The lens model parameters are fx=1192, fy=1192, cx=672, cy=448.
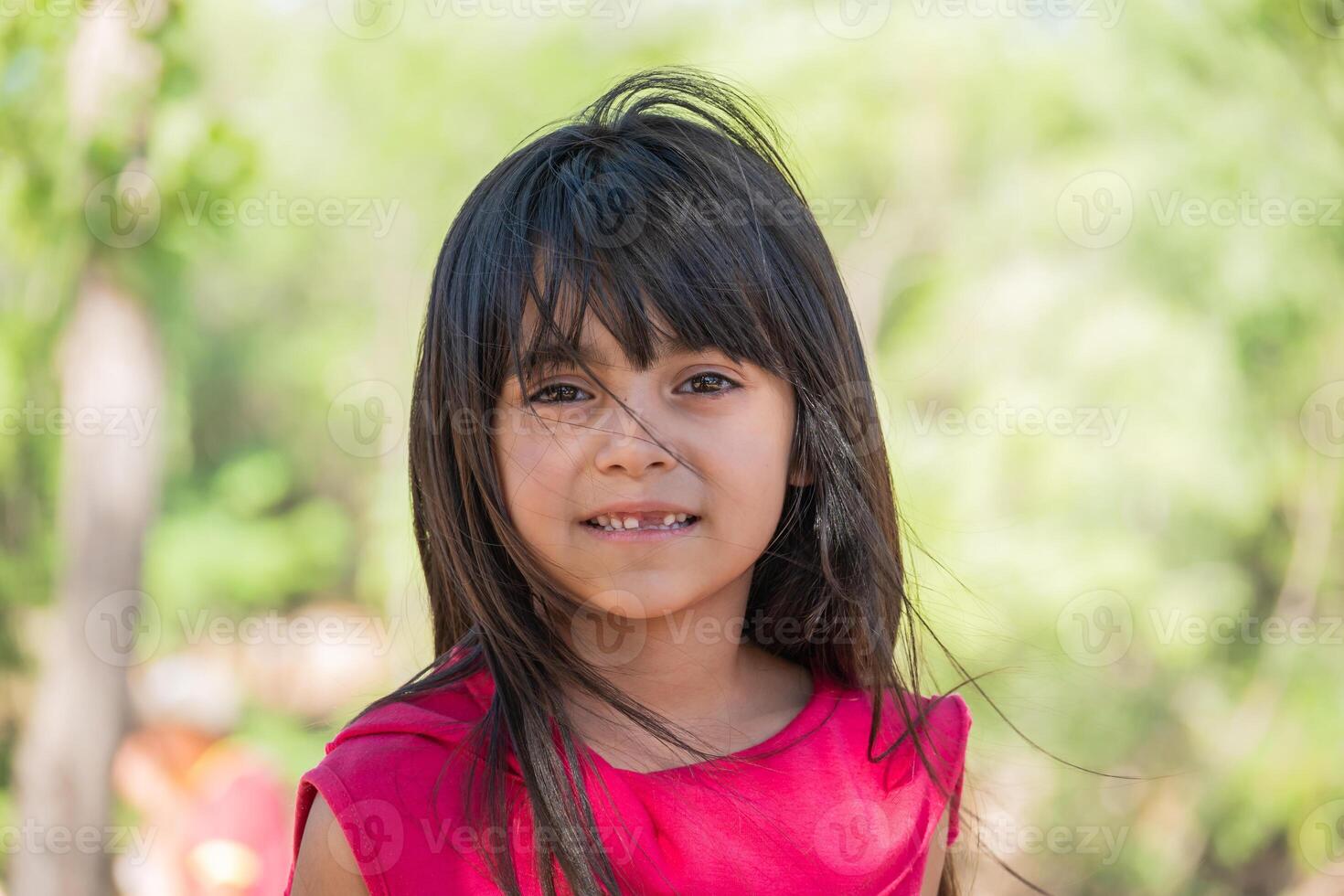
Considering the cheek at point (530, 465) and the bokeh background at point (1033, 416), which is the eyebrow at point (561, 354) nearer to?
the cheek at point (530, 465)

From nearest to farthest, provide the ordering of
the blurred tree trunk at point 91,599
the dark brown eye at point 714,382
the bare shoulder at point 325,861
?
the bare shoulder at point 325,861 < the dark brown eye at point 714,382 < the blurred tree trunk at point 91,599

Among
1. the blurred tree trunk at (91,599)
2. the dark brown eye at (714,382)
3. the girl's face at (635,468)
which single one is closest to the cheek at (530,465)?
the girl's face at (635,468)

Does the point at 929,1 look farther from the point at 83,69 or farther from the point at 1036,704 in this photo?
the point at 83,69

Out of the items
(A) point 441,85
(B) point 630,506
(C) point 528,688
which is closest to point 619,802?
(C) point 528,688

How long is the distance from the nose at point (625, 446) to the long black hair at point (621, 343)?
0.09 feet

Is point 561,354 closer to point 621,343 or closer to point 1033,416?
point 621,343

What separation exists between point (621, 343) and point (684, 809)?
53 cm

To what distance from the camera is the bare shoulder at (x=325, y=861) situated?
1.23 meters

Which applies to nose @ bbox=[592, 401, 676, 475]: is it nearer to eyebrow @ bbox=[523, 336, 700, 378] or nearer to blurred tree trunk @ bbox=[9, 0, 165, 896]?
eyebrow @ bbox=[523, 336, 700, 378]

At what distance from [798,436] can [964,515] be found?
10.7 feet

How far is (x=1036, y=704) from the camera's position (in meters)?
4.58

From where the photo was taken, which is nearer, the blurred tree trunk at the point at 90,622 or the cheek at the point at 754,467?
the cheek at the point at 754,467

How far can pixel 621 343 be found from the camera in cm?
129

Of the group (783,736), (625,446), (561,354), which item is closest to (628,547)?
(625,446)
